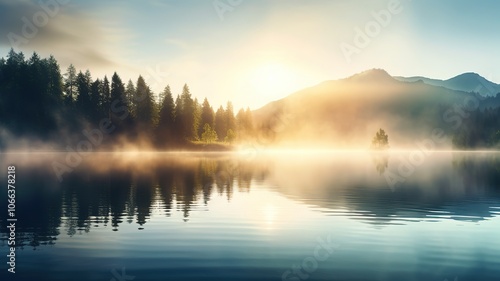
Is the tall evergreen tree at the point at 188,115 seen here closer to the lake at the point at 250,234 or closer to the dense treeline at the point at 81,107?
the dense treeline at the point at 81,107

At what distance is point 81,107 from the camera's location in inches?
7131

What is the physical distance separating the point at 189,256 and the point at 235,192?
1187 inches

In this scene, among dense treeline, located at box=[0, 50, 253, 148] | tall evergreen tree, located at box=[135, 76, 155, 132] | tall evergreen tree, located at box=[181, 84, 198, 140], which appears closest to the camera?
dense treeline, located at box=[0, 50, 253, 148]

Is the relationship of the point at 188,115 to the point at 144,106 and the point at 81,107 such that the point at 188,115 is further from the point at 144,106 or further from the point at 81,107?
the point at 81,107

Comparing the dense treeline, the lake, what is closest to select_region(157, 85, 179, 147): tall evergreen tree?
the dense treeline

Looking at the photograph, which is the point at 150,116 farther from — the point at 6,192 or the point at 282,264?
the point at 282,264

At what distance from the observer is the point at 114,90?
613 ft

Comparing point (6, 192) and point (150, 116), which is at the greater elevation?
point (150, 116)

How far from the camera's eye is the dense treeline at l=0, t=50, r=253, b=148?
163 metres

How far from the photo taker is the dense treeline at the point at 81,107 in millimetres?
163375

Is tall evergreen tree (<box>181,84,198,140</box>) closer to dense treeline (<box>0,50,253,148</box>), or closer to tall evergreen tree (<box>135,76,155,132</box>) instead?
dense treeline (<box>0,50,253,148</box>)

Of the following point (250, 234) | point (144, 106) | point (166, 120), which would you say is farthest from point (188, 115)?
point (250, 234)

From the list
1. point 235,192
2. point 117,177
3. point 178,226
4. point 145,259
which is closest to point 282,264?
point 145,259

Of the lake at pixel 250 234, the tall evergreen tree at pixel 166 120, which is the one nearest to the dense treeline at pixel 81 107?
the tall evergreen tree at pixel 166 120
